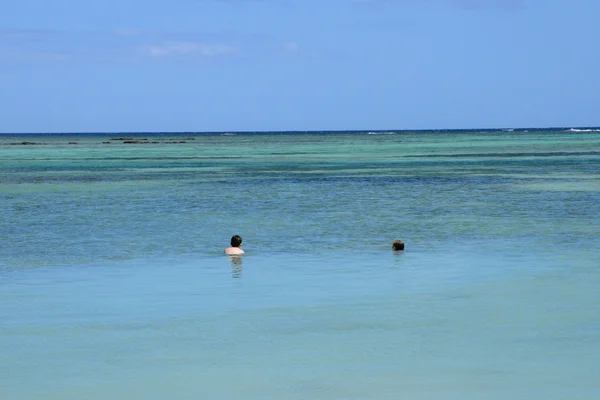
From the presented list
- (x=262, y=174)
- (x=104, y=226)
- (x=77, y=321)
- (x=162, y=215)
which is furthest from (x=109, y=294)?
(x=262, y=174)

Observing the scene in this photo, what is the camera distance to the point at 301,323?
44.5ft

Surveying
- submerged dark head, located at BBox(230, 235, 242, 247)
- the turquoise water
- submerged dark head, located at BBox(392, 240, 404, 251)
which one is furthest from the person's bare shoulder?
submerged dark head, located at BBox(392, 240, 404, 251)

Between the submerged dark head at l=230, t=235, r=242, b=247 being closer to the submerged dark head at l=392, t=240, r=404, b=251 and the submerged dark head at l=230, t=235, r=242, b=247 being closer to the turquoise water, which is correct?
the turquoise water

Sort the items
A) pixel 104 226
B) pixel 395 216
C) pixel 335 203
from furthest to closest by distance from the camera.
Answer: pixel 335 203 < pixel 395 216 < pixel 104 226

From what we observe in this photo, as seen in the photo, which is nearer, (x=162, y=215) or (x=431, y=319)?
(x=431, y=319)

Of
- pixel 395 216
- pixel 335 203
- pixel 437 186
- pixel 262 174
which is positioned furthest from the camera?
pixel 262 174

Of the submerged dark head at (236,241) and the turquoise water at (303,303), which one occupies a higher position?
the submerged dark head at (236,241)

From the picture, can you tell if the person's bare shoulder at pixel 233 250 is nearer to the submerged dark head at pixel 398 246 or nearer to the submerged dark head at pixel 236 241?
the submerged dark head at pixel 236 241

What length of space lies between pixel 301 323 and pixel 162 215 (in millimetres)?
16756

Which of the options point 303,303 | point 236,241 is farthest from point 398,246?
point 303,303

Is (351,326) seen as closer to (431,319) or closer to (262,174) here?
(431,319)

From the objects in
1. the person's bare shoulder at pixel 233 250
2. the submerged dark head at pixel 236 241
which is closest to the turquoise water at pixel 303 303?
the person's bare shoulder at pixel 233 250

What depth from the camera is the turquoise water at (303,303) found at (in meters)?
10.8

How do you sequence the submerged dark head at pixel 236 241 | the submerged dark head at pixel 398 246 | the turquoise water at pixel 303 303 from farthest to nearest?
the submerged dark head at pixel 398 246 < the submerged dark head at pixel 236 241 < the turquoise water at pixel 303 303
